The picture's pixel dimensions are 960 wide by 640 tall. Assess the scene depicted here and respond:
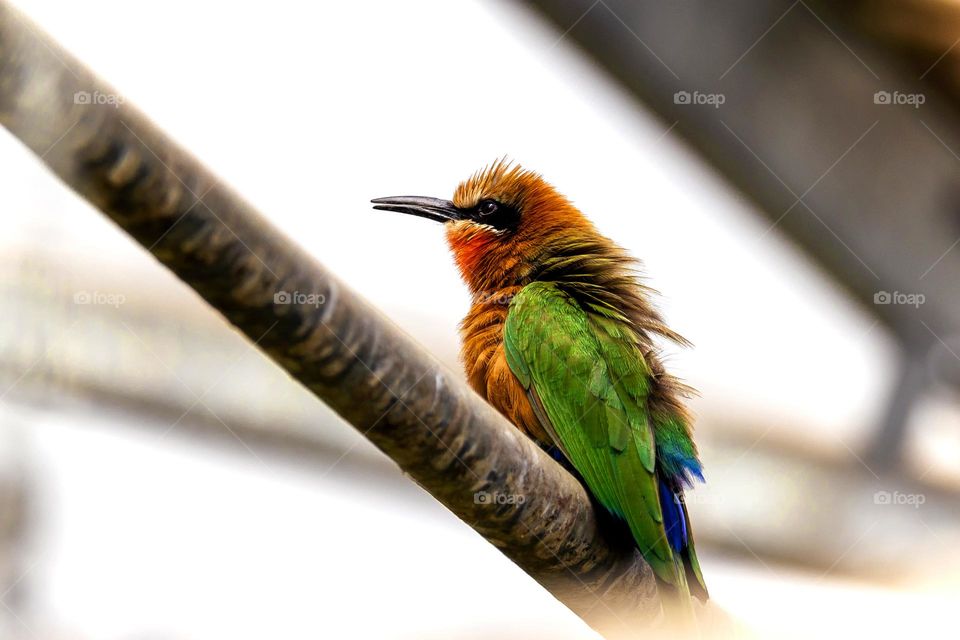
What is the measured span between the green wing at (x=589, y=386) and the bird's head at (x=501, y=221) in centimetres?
34

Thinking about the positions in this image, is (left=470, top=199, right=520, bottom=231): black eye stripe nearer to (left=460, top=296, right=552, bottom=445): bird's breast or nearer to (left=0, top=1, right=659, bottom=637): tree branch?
(left=460, top=296, right=552, bottom=445): bird's breast

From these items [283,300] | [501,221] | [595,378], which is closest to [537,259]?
[501,221]

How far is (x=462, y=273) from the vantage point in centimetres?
323

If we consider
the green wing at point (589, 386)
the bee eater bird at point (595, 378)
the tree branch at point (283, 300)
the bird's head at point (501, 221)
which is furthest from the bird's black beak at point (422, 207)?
the tree branch at point (283, 300)

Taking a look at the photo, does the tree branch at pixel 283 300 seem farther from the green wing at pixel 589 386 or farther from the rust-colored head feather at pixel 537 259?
the rust-colored head feather at pixel 537 259

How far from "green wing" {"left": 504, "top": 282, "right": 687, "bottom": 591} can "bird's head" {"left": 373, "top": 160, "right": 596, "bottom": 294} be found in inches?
13.6

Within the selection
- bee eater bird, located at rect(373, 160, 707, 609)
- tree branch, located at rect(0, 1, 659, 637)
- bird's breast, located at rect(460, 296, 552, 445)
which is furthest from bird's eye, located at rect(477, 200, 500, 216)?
tree branch, located at rect(0, 1, 659, 637)

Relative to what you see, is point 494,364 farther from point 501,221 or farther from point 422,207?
point 422,207

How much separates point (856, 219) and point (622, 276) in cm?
77

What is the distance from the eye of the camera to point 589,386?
8.41 ft

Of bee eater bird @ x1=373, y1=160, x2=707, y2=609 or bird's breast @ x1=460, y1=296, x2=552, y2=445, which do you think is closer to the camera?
bee eater bird @ x1=373, y1=160, x2=707, y2=609

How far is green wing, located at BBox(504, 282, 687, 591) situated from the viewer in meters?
2.46

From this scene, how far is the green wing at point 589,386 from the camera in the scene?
8.07 ft

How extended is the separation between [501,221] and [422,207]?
33 centimetres
